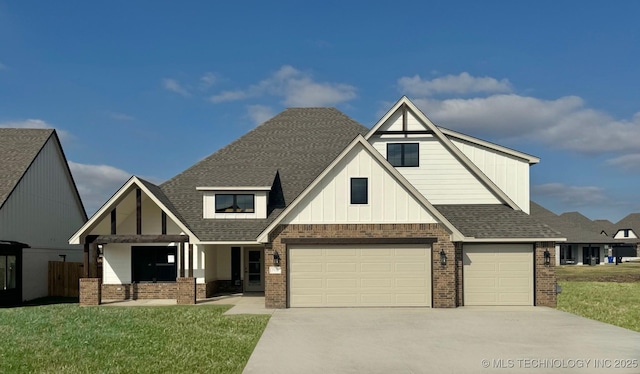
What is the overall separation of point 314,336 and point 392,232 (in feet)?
21.2

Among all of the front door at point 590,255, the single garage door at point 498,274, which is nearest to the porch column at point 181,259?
the single garage door at point 498,274

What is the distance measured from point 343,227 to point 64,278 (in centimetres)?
1463

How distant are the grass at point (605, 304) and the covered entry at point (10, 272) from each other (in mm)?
21131

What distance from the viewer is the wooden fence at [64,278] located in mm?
25312

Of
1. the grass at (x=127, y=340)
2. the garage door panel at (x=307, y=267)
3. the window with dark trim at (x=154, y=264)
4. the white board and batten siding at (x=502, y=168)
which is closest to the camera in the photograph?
the grass at (x=127, y=340)

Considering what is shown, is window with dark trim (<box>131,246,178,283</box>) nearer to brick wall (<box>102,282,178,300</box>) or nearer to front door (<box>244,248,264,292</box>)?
brick wall (<box>102,282,178,300</box>)

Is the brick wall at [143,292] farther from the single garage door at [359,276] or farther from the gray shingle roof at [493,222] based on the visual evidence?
the gray shingle roof at [493,222]

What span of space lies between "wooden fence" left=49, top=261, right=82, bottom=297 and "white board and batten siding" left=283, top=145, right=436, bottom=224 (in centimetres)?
1222

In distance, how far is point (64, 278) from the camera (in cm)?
2556

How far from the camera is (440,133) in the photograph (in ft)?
70.2

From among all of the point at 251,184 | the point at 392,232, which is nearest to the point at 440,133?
the point at 392,232

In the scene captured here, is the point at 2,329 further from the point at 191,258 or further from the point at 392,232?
the point at 392,232

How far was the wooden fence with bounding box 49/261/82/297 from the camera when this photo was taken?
25312mm

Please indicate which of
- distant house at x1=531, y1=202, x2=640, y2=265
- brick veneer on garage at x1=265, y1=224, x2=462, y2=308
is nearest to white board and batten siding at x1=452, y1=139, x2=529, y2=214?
brick veneer on garage at x1=265, y1=224, x2=462, y2=308
